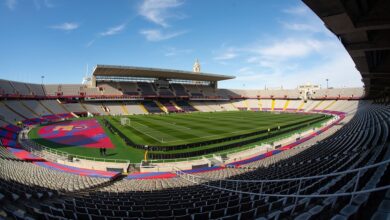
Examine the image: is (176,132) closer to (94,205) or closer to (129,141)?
(129,141)

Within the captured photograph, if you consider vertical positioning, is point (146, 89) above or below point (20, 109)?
above

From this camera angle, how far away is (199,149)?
89.2ft

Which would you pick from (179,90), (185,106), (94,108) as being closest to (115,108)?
(94,108)

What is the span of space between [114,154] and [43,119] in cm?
3692

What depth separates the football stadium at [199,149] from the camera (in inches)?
237

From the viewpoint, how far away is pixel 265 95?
101938mm

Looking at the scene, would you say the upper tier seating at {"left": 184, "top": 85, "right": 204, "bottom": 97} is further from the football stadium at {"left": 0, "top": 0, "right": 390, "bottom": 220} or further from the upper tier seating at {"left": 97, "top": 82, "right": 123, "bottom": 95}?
the upper tier seating at {"left": 97, "top": 82, "right": 123, "bottom": 95}

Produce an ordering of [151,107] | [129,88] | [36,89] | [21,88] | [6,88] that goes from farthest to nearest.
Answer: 1. [129,88]
2. [151,107]
3. [36,89]
4. [21,88]
5. [6,88]

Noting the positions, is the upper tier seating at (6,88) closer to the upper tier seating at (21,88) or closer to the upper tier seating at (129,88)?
the upper tier seating at (21,88)

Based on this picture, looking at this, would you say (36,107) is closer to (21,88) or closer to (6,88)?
(6,88)

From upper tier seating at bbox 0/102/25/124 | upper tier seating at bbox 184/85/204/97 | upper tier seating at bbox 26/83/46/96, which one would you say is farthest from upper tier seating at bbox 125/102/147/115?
upper tier seating at bbox 0/102/25/124

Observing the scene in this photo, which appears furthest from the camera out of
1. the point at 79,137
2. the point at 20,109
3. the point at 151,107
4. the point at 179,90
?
the point at 179,90

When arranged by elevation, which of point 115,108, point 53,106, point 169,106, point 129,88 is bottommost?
point 115,108

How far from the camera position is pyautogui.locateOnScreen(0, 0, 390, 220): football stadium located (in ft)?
19.7
